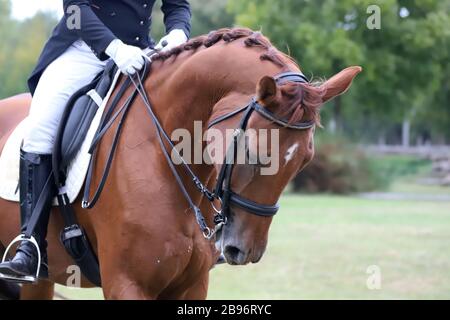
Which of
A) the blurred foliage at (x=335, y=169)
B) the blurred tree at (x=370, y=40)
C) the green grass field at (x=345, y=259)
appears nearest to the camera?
the green grass field at (x=345, y=259)

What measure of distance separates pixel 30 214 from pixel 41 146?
0.45 m

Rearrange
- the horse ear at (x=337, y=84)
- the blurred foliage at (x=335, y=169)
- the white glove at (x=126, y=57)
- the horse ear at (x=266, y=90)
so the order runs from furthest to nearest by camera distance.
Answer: the blurred foliage at (x=335, y=169) → the white glove at (x=126, y=57) → the horse ear at (x=337, y=84) → the horse ear at (x=266, y=90)

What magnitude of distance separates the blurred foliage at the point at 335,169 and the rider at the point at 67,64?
2511 cm

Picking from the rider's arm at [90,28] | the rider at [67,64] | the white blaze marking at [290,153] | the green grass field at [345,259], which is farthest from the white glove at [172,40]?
the green grass field at [345,259]

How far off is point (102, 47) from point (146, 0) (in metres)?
0.65

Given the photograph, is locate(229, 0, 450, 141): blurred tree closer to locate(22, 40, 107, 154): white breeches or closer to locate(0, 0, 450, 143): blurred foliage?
locate(0, 0, 450, 143): blurred foliage

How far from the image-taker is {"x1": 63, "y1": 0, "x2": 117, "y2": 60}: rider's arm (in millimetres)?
4855

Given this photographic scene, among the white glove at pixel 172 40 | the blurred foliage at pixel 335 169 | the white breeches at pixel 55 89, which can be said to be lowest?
the blurred foliage at pixel 335 169

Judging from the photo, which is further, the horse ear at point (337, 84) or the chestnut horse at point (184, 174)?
the horse ear at point (337, 84)

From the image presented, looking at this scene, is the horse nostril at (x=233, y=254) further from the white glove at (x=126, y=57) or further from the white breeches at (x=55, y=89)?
the white breeches at (x=55, y=89)

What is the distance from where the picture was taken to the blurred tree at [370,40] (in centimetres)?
3334

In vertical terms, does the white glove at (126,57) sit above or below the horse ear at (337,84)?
above

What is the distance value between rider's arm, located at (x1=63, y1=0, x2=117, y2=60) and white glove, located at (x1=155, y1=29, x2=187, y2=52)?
349 millimetres

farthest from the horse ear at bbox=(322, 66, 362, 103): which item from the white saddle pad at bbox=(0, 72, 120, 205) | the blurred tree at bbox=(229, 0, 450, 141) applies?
the blurred tree at bbox=(229, 0, 450, 141)
